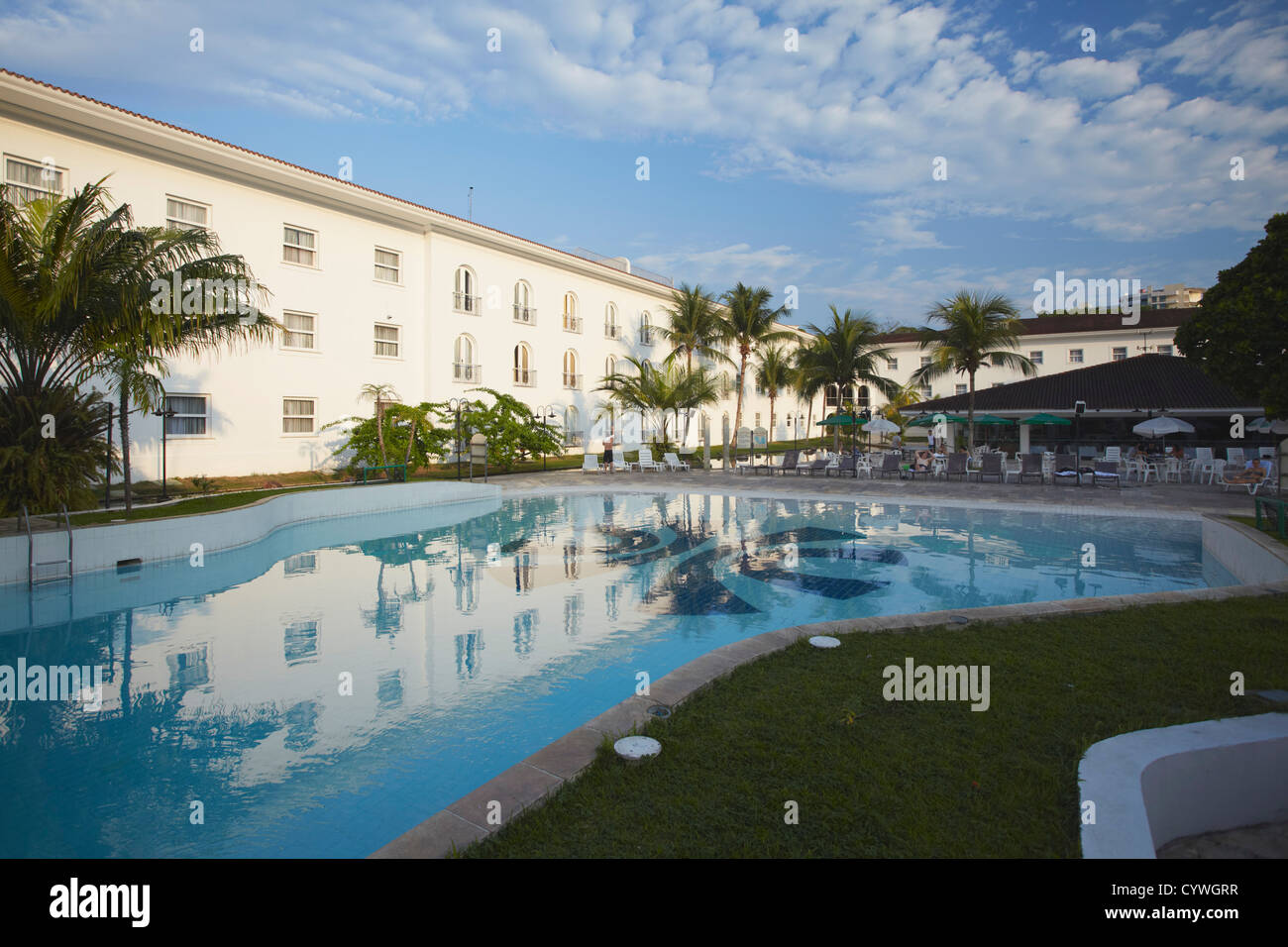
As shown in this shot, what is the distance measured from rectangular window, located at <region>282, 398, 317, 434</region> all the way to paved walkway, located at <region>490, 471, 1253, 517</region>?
5589 mm

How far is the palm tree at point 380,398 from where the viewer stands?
18438mm

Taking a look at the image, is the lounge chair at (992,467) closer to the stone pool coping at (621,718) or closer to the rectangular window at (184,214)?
the stone pool coping at (621,718)

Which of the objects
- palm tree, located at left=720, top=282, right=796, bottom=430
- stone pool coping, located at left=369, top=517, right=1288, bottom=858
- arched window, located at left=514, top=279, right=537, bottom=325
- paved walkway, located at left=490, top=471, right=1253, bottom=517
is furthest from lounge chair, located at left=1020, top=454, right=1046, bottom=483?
arched window, located at left=514, top=279, right=537, bottom=325

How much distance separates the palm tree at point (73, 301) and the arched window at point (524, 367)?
53.6 ft

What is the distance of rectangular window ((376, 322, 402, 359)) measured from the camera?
2219 cm

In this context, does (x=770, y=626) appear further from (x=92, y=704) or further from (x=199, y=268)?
(x=199, y=268)

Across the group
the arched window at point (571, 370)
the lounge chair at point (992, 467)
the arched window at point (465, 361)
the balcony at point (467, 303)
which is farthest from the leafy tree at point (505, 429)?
the lounge chair at point (992, 467)

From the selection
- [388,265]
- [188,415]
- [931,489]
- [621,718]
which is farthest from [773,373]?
[621,718]

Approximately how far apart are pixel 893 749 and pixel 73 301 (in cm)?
1169

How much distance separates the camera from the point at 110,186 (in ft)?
53.1

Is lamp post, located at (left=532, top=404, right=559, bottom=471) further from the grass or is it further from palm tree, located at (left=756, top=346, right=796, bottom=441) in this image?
the grass

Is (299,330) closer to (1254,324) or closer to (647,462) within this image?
(647,462)

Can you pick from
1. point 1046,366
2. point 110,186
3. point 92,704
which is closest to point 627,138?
point 110,186
